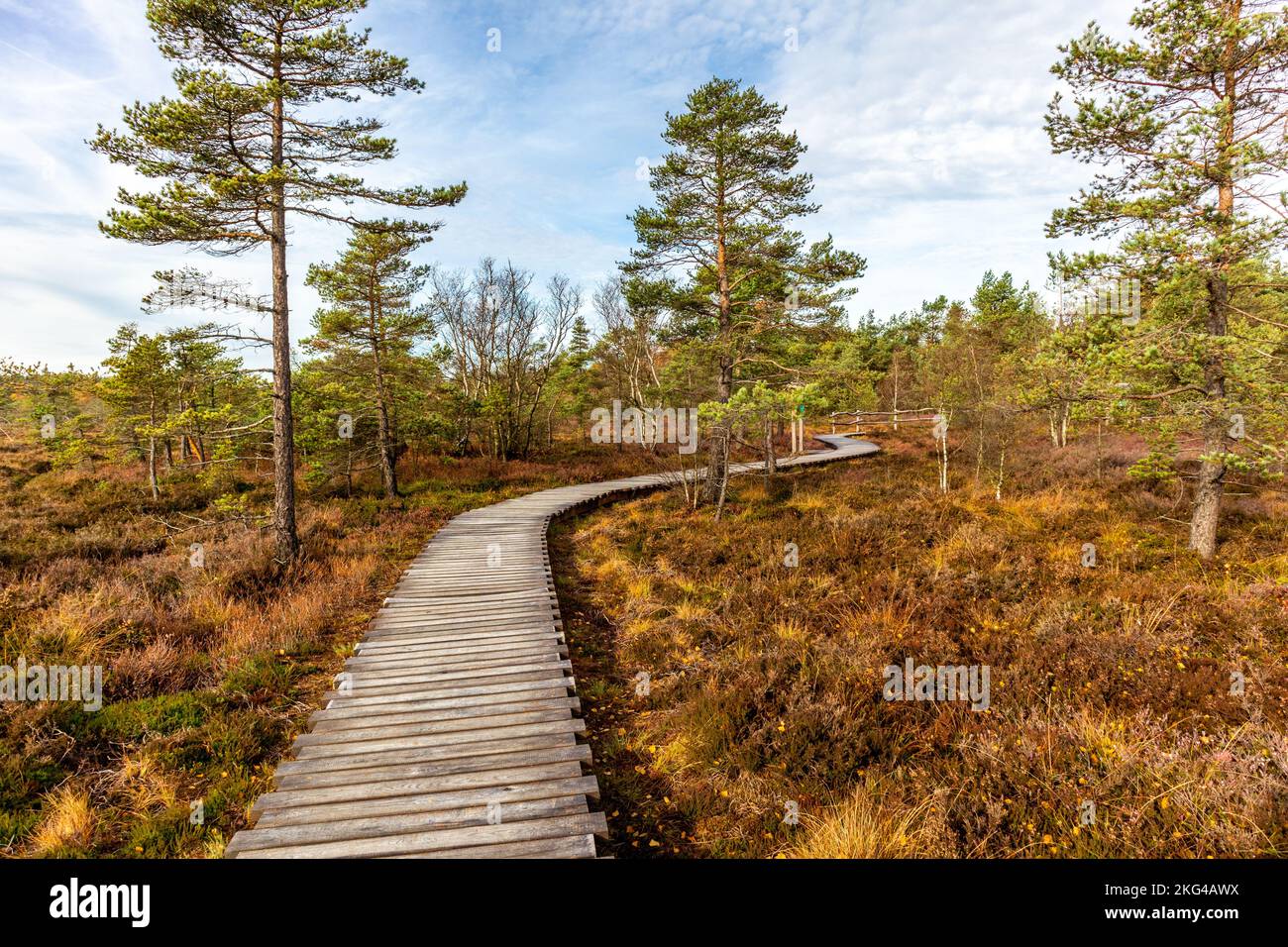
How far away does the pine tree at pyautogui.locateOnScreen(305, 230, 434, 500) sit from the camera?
17750 mm

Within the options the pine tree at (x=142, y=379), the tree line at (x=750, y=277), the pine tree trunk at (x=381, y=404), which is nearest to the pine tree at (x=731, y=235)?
the tree line at (x=750, y=277)

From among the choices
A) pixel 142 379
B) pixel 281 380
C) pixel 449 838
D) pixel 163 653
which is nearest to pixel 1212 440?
pixel 449 838

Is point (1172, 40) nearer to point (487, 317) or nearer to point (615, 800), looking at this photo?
point (615, 800)

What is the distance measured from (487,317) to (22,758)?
28646 millimetres

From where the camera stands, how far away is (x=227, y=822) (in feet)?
13.8

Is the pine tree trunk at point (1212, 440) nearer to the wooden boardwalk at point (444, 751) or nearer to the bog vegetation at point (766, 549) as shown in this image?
the bog vegetation at point (766, 549)

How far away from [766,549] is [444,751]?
7973 millimetres

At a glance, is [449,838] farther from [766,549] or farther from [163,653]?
[766,549]

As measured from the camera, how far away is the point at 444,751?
473 centimetres

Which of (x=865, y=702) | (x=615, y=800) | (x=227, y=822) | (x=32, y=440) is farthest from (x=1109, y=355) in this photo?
(x=32, y=440)

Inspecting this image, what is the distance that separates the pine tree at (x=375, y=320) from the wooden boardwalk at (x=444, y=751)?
1260 cm

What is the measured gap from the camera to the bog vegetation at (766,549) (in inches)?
163

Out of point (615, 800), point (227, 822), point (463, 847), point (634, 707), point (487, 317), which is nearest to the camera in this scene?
point (463, 847)
